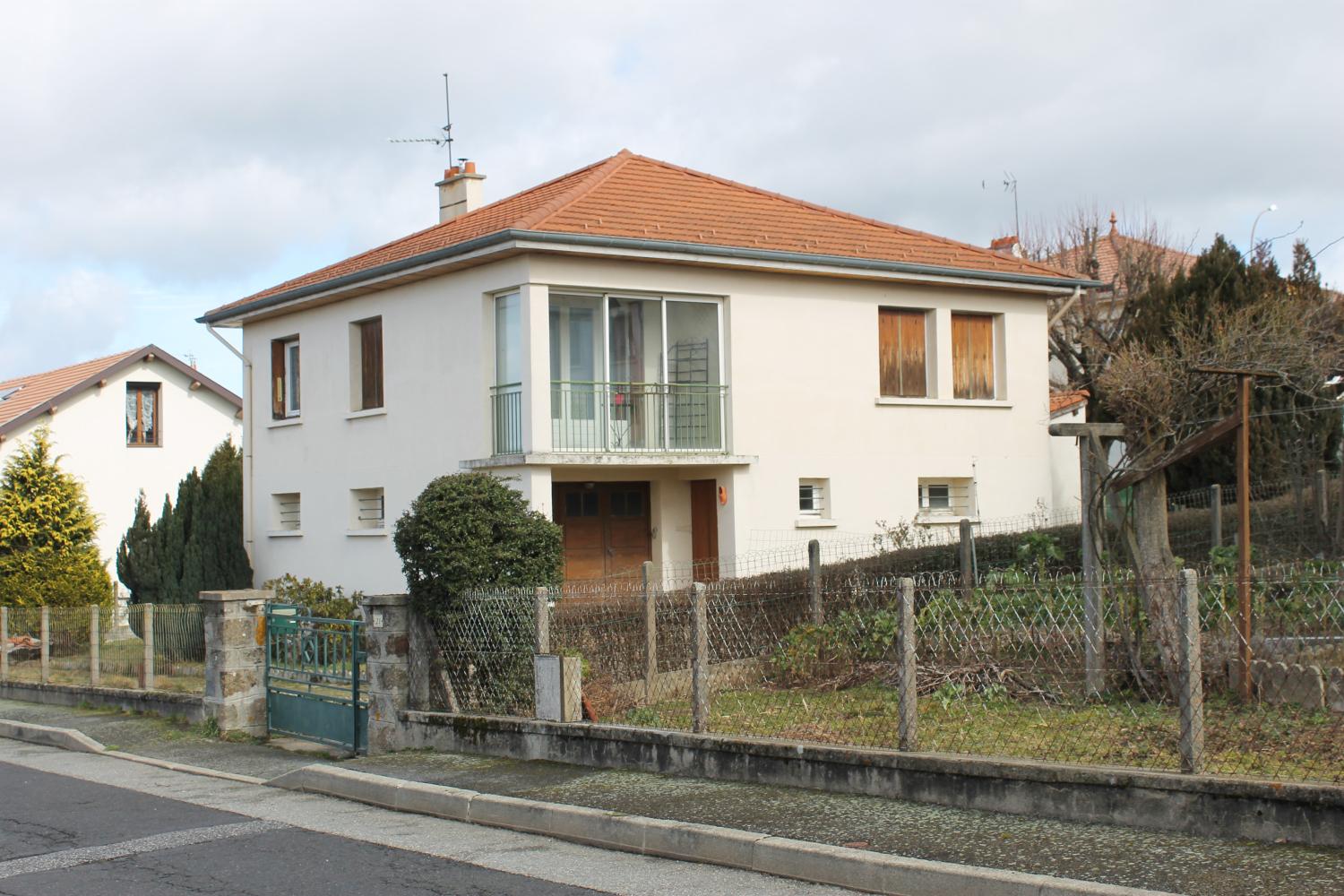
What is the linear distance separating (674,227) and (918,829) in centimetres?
1370

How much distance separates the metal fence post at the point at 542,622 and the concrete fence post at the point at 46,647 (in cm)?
1025

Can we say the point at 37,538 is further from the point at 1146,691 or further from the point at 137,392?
the point at 1146,691

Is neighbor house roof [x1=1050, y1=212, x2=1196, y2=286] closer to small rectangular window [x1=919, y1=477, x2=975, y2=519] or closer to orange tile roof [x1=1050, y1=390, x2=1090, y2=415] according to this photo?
orange tile roof [x1=1050, y1=390, x2=1090, y2=415]

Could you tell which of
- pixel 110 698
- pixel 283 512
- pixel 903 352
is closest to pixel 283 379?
pixel 283 512

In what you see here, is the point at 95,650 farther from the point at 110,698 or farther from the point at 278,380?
the point at 278,380

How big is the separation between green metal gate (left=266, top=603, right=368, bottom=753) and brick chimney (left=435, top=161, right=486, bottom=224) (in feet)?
39.7

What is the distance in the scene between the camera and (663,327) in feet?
65.4

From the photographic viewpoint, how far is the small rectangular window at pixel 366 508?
22000 millimetres

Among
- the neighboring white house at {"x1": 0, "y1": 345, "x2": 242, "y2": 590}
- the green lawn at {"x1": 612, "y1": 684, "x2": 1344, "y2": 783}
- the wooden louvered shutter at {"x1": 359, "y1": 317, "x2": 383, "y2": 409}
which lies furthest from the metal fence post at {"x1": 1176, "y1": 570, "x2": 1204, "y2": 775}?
the neighboring white house at {"x1": 0, "y1": 345, "x2": 242, "y2": 590}

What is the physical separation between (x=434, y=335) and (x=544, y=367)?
243 centimetres

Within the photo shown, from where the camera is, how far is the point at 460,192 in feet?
82.2

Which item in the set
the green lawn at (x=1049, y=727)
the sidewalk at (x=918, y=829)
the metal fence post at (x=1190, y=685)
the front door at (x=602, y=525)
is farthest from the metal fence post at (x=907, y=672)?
the front door at (x=602, y=525)

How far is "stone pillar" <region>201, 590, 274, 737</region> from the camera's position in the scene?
13906mm

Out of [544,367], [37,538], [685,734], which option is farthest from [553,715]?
[37,538]
